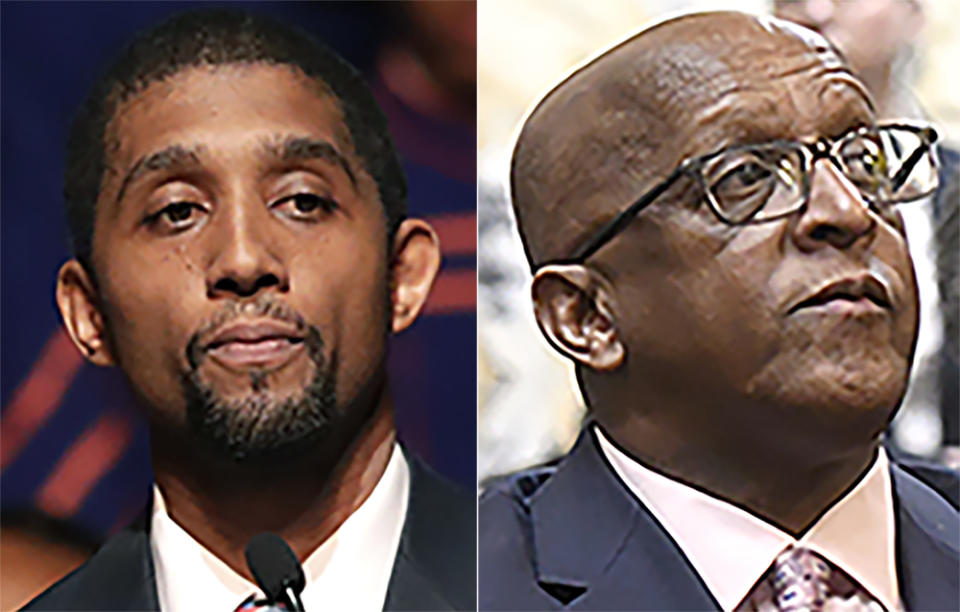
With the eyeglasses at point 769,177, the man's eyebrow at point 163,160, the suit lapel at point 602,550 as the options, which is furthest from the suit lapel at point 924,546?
the man's eyebrow at point 163,160

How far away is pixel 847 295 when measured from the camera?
167 centimetres

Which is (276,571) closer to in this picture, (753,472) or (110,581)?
(110,581)

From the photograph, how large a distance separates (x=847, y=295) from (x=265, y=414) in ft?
2.41

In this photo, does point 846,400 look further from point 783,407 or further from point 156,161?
Result: point 156,161

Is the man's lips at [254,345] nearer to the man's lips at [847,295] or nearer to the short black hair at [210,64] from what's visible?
the short black hair at [210,64]

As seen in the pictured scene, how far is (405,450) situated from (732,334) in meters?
0.47

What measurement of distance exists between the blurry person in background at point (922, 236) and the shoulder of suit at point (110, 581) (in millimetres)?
984

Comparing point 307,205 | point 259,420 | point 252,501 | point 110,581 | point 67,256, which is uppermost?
point 307,205

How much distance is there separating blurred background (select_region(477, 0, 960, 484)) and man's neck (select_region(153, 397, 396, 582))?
205mm

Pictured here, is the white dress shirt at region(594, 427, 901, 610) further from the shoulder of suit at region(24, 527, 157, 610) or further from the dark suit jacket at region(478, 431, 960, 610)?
the shoulder of suit at region(24, 527, 157, 610)

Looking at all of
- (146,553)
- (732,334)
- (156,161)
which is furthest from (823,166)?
(146,553)

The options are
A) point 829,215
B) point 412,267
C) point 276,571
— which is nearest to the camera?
point 276,571

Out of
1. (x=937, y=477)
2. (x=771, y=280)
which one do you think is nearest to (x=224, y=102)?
(x=771, y=280)

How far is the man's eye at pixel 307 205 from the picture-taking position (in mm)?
1814
